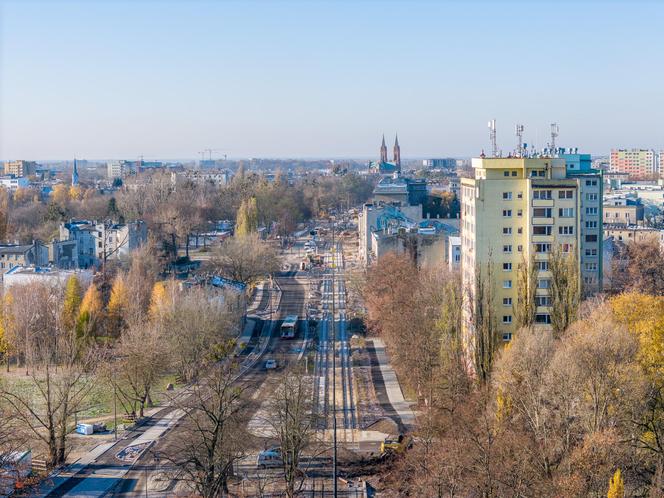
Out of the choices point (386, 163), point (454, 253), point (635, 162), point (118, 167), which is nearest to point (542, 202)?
point (454, 253)

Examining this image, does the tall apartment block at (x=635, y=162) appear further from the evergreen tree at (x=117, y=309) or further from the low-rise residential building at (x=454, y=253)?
the evergreen tree at (x=117, y=309)

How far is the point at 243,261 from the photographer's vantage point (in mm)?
32219

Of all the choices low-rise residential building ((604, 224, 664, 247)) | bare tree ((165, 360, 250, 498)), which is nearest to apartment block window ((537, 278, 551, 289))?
bare tree ((165, 360, 250, 498))

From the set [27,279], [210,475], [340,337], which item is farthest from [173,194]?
[210,475]

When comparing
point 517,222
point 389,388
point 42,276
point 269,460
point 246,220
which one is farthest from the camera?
point 246,220

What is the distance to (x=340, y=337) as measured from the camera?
2575 cm

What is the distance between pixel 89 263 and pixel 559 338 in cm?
2503

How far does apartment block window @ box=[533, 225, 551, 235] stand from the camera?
18.9 meters

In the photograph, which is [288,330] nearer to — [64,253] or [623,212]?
[64,253]

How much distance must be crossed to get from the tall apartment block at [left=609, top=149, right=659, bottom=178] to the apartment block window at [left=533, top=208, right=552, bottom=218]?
8200 cm

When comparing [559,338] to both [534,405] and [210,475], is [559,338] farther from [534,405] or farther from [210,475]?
[210,475]

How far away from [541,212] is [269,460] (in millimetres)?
8371

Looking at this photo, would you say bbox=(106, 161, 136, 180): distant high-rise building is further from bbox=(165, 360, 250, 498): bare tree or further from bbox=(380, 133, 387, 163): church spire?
bbox=(165, 360, 250, 498): bare tree

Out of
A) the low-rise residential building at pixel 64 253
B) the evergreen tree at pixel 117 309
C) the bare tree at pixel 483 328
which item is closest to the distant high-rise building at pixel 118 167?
the low-rise residential building at pixel 64 253
